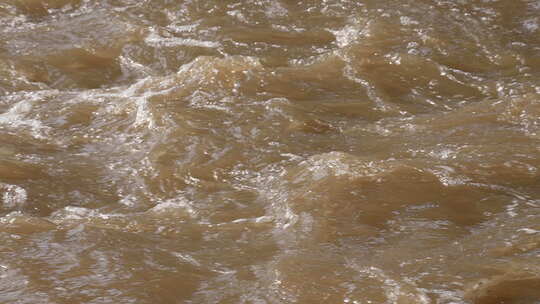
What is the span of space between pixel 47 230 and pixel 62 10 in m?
3.82

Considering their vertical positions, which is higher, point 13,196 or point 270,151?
point 270,151

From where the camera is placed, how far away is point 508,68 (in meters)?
6.03

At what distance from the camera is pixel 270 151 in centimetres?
479

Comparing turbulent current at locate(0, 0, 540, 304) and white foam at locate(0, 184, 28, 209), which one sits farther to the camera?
white foam at locate(0, 184, 28, 209)

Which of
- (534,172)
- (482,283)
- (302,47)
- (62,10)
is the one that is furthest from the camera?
(62,10)

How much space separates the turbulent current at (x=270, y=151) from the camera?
11.3 ft

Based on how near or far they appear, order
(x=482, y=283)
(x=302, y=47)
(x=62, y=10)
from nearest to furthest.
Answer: (x=482, y=283) < (x=302, y=47) < (x=62, y=10)

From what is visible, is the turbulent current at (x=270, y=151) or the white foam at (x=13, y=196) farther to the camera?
the white foam at (x=13, y=196)

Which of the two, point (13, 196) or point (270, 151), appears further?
point (270, 151)

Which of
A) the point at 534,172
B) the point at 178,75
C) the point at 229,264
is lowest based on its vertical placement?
the point at 229,264

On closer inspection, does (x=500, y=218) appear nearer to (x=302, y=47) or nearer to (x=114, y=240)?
(x=114, y=240)

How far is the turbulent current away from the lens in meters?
3.46

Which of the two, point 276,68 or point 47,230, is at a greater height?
point 276,68

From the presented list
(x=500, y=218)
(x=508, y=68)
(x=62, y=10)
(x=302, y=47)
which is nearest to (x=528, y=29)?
(x=508, y=68)
